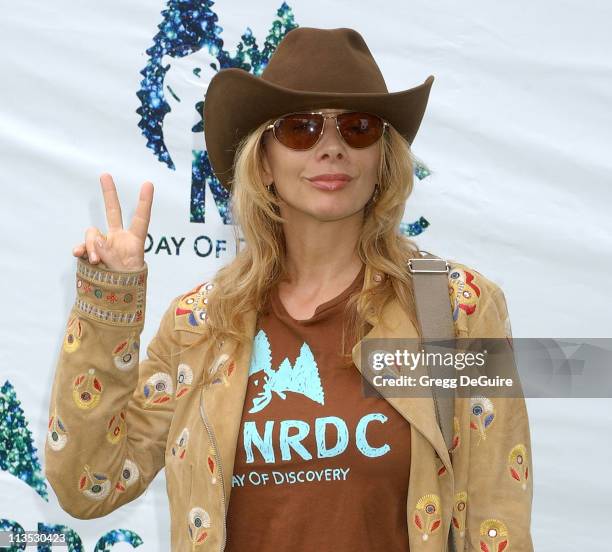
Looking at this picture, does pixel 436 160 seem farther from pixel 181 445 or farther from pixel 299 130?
pixel 181 445

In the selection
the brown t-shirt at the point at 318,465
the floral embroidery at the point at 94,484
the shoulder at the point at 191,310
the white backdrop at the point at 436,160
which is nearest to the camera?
the brown t-shirt at the point at 318,465

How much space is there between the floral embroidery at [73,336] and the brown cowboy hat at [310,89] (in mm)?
584

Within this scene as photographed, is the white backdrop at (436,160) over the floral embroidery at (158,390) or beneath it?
over

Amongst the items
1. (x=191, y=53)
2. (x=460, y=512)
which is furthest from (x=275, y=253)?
(x=191, y=53)

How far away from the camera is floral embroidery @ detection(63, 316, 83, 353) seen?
5.80 ft

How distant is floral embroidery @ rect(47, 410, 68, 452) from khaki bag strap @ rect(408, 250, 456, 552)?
74 centimetres

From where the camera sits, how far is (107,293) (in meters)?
1.75

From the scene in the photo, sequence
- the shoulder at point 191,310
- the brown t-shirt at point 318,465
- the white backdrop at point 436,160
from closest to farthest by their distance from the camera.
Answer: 1. the brown t-shirt at point 318,465
2. the shoulder at point 191,310
3. the white backdrop at point 436,160

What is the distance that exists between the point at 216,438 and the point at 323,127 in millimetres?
687

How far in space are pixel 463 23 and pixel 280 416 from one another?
4.62ft

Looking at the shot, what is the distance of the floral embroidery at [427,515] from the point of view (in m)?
1.73

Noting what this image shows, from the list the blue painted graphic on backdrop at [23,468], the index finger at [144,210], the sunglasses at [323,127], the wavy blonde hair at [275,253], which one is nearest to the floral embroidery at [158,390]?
the wavy blonde hair at [275,253]

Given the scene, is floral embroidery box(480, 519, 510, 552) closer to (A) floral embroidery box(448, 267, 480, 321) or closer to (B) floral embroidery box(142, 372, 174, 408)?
(A) floral embroidery box(448, 267, 480, 321)

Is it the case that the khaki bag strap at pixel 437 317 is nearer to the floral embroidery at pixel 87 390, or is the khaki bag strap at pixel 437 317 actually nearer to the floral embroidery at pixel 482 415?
the floral embroidery at pixel 482 415
